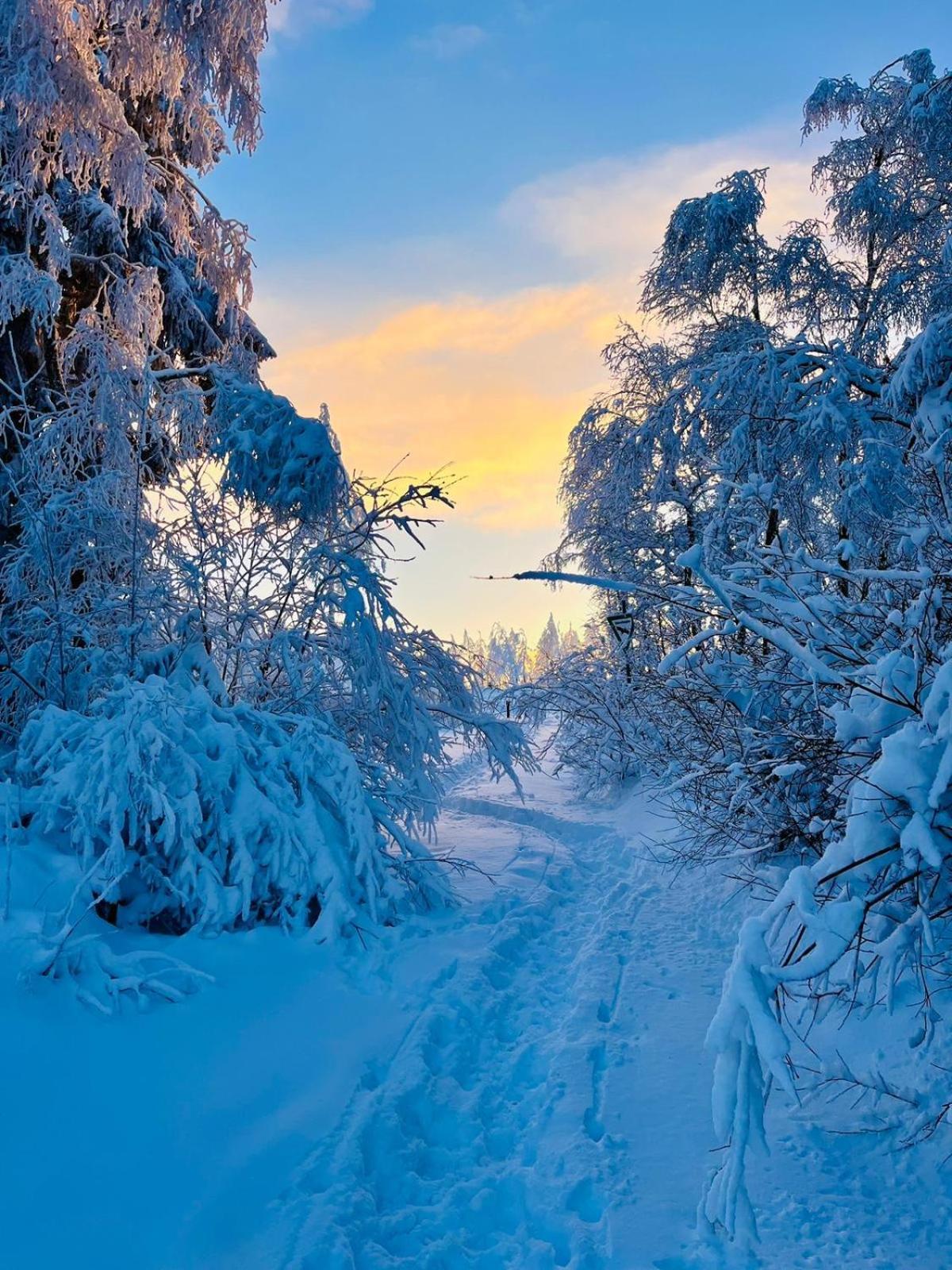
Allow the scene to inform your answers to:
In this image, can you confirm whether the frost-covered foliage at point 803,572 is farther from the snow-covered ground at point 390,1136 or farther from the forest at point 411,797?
the snow-covered ground at point 390,1136

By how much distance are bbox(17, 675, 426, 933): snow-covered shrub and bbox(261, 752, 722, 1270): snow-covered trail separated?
1.05 meters

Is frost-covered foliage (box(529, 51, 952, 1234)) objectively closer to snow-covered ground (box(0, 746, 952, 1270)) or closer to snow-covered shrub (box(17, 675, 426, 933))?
snow-covered ground (box(0, 746, 952, 1270))

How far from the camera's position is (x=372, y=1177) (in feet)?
9.36

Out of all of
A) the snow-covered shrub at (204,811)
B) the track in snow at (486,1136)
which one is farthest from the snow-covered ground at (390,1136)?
the snow-covered shrub at (204,811)

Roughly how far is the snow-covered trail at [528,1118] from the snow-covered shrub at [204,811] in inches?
41.2

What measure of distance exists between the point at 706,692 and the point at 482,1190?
11.9 feet

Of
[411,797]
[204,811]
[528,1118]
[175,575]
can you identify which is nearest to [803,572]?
[528,1118]

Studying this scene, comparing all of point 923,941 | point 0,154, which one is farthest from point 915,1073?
point 0,154

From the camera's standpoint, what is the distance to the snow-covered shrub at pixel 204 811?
14.0 ft

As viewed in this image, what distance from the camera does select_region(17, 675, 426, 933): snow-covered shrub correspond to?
4262 millimetres

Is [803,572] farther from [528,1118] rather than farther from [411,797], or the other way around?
[411,797]

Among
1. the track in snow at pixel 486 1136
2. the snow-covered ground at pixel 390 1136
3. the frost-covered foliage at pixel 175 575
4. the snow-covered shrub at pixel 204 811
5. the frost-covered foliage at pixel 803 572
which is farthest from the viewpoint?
the frost-covered foliage at pixel 175 575

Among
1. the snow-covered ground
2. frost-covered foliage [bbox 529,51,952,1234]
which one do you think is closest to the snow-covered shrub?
the snow-covered ground

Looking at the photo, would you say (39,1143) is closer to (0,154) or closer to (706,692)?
(706,692)
